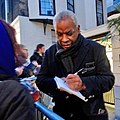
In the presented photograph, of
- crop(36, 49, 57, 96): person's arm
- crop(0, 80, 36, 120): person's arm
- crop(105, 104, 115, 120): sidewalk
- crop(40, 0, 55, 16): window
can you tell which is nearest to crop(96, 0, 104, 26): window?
crop(40, 0, 55, 16): window

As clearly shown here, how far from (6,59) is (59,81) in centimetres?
89

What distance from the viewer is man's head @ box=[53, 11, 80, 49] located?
228 cm

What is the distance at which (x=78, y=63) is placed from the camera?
7.47 ft

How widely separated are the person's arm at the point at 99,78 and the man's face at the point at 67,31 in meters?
0.21

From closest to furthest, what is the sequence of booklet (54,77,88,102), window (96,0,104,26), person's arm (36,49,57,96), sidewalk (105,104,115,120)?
booklet (54,77,88,102)
person's arm (36,49,57,96)
sidewalk (105,104,115,120)
window (96,0,104,26)

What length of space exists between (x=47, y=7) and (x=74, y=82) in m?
13.6

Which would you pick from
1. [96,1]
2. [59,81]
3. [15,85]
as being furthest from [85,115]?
[96,1]

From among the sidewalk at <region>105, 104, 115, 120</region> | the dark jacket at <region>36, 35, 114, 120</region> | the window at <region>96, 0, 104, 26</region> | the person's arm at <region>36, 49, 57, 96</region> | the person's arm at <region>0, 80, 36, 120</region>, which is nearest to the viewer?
the person's arm at <region>0, 80, 36, 120</region>

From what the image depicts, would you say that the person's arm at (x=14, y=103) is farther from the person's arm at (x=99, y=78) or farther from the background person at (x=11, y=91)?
the person's arm at (x=99, y=78)

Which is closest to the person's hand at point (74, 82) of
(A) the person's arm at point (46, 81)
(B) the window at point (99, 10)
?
(A) the person's arm at point (46, 81)

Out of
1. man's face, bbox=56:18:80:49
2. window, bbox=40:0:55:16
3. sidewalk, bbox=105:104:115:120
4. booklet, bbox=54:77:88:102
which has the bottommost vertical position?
sidewalk, bbox=105:104:115:120

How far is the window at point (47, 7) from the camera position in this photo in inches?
602

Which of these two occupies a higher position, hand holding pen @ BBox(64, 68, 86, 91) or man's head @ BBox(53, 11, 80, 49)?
man's head @ BBox(53, 11, 80, 49)

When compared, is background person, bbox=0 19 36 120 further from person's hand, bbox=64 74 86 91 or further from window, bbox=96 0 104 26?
window, bbox=96 0 104 26
